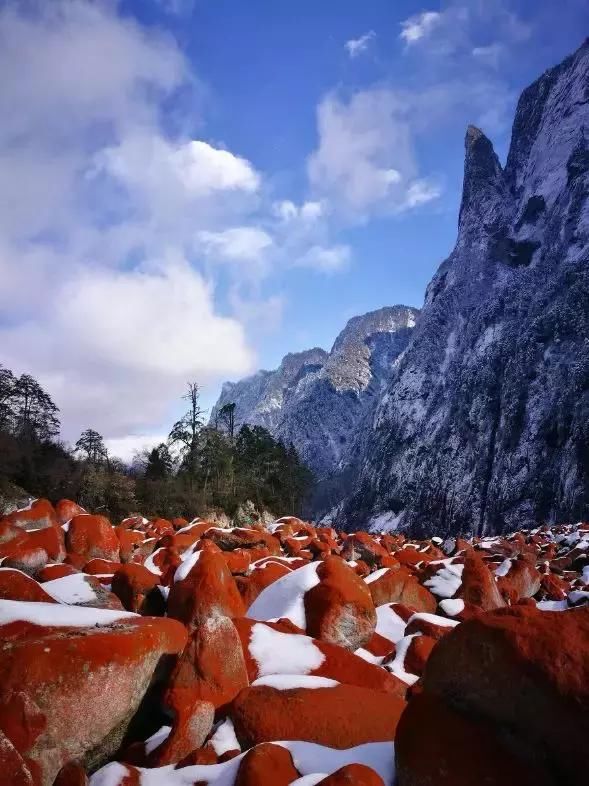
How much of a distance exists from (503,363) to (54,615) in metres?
87.7

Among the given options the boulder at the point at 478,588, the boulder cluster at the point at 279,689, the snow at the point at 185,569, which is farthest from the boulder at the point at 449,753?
the boulder at the point at 478,588

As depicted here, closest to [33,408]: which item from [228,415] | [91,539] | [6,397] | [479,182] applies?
[6,397]

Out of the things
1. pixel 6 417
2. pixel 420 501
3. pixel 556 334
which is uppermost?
pixel 556 334

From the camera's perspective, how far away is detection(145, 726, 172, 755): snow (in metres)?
4.43

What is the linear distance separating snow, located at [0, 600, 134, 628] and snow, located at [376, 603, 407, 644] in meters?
4.68

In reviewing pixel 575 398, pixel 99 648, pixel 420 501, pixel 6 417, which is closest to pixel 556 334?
pixel 575 398

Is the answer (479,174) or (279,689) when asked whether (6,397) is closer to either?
(279,689)

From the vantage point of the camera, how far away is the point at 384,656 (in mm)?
7352

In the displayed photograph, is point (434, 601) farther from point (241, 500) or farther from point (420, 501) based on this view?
point (420, 501)

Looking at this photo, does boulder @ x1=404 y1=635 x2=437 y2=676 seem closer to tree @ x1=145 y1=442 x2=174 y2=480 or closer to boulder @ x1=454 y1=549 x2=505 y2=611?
boulder @ x1=454 y1=549 x2=505 y2=611

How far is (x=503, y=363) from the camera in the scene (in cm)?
8406

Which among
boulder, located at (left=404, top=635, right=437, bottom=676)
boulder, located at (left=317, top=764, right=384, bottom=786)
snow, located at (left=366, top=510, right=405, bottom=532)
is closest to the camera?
boulder, located at (left=317, top=764, right=384, bottom=786)

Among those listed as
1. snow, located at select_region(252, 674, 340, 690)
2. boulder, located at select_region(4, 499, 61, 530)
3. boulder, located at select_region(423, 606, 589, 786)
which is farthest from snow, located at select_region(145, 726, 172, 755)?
boulder, located at select_region(4, 499, 61, 530)

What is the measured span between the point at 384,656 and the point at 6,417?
39.4 meters
